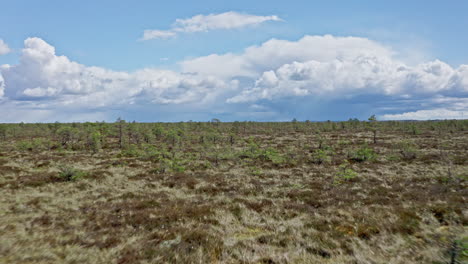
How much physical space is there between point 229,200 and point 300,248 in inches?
261

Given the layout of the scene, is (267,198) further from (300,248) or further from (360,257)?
(360,257)

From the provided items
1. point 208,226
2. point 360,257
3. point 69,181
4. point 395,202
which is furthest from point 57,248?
point 395,202

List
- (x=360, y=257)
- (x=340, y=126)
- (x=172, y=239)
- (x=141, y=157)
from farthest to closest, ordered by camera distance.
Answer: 1. (x=340, y=126)
2. (x=141, y=157)
3. (x=172, y=239)
4. (x=360, y=257)

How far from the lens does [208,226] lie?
383 inches

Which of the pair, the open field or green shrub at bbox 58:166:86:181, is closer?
the open field

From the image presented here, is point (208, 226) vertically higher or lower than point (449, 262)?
lower

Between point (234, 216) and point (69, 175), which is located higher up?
point (69, 175)

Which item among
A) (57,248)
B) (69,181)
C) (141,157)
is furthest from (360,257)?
(141,157)

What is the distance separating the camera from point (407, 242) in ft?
26.1

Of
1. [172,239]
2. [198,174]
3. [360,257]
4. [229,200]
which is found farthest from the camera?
[198,174]

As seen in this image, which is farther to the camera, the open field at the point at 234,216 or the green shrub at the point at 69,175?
the green shrub at the point at 69,175

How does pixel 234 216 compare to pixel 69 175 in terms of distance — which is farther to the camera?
pixel 69 175

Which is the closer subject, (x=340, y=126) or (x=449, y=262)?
(x=449, y=262)

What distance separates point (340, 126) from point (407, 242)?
87008 millimetres
